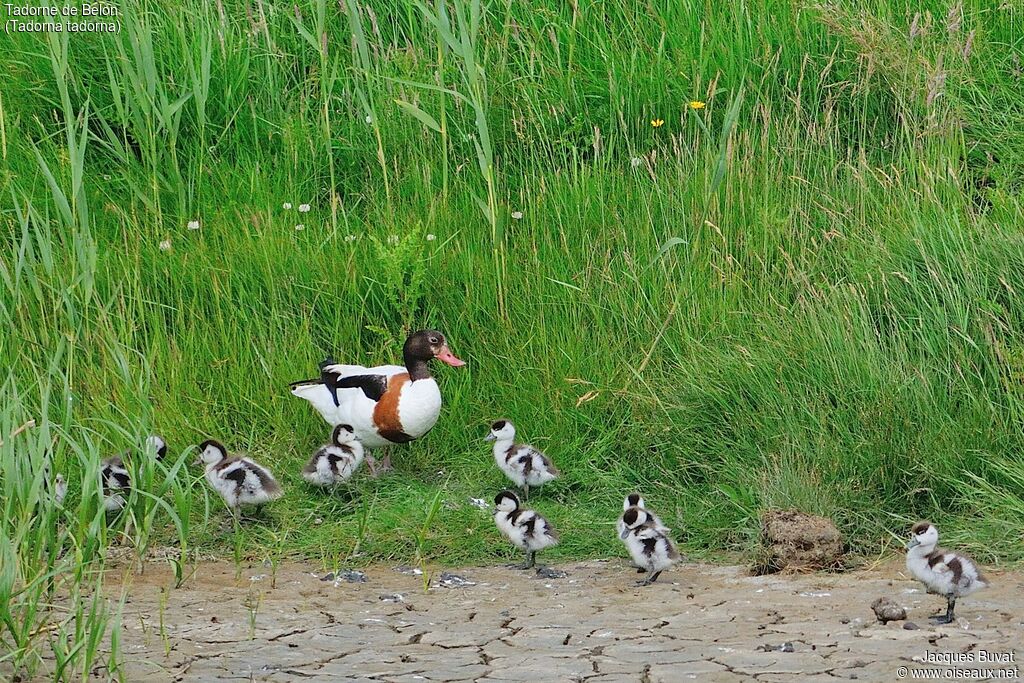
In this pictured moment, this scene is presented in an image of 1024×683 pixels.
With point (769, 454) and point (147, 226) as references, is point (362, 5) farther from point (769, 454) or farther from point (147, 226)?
point (769, 454)

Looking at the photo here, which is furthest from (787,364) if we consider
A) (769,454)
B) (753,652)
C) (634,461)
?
(753,652)

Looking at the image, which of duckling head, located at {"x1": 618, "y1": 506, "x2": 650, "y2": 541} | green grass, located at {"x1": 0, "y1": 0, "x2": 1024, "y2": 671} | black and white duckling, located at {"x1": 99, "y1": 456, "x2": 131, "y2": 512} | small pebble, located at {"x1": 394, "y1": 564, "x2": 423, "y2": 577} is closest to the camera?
duckling head, located at {"x1": 618, "y1": 506, "x2": 650, "y2": 541}

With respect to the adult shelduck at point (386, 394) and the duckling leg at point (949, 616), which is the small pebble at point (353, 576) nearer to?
the adult shelduck at point (386, 394)

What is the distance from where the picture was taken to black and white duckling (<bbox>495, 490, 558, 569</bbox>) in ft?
18.1

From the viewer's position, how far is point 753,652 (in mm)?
4402

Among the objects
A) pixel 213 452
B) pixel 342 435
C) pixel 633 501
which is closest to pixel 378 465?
pixel 342 435

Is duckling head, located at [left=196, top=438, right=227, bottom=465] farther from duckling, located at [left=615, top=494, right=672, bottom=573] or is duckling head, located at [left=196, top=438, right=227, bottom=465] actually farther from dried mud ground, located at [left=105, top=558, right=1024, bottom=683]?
duckling, located at [left=615, top=494, right=672, bottom=573]

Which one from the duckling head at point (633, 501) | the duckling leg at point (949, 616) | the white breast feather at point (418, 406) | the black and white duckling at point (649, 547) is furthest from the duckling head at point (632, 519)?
the white breast feather at point (418, 406)

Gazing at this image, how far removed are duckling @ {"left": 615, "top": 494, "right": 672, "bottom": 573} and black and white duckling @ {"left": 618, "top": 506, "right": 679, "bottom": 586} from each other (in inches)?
0.7

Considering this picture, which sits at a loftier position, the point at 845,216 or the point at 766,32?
the point at 766,32

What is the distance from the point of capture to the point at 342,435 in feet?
21.0

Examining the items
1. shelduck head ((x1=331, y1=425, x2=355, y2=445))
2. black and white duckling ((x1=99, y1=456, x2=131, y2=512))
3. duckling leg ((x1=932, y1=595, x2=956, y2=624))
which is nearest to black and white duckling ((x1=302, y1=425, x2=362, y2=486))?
shelduck head ((x1=331, y1=425, x2=355, y2=445))

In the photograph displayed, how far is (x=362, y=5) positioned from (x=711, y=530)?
4.85 metres

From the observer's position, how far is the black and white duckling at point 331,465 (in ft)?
20.3
